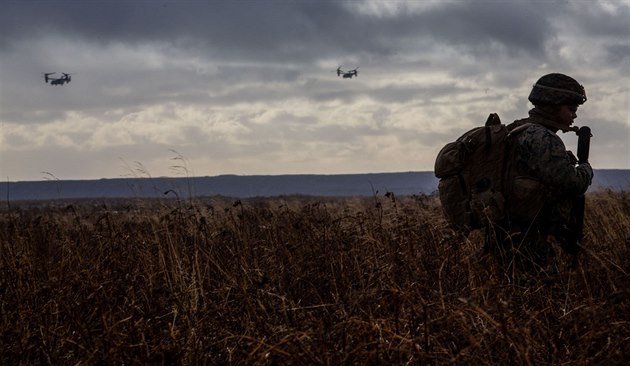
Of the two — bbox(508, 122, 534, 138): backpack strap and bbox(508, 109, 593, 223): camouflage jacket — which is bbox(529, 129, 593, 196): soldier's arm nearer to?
bbox(508, 109, 593, 223): camouflage jacket

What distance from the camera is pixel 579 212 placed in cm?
556

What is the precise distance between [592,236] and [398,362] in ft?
18.5

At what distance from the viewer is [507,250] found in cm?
561

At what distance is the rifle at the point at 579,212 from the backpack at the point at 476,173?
52 centimetres

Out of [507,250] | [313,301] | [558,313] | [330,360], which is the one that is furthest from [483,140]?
[330,360]

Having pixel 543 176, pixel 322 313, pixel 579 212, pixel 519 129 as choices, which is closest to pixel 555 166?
pixel 543 176

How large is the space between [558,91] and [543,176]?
73 centimetres

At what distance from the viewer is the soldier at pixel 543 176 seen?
17.1ft

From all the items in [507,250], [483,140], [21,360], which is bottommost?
[21,360]

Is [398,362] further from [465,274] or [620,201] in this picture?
[620,201]

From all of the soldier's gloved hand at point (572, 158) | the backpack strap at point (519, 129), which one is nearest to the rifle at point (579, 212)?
the soldier's gloved hand at point (572, 158)

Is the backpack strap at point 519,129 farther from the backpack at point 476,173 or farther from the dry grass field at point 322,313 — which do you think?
the dry grass field at point 322,313

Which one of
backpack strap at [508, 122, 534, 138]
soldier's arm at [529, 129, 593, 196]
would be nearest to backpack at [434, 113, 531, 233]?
backpack strap at [508, 122, 534, 138]

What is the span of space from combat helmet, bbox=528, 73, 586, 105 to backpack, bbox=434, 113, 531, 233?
36 cm
